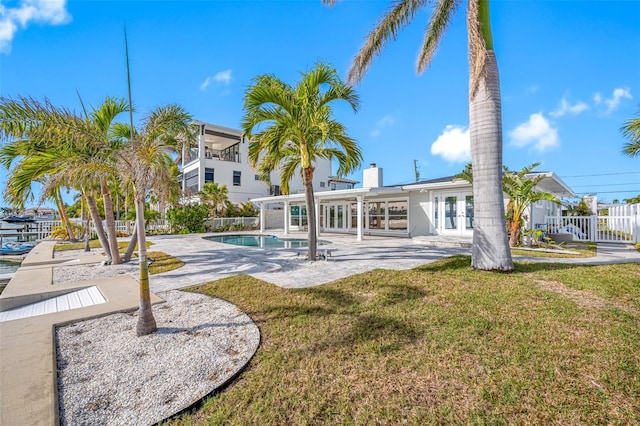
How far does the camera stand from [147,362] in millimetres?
3482

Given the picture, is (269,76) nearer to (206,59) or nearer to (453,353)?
(206,59)

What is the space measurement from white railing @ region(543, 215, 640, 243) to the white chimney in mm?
9147

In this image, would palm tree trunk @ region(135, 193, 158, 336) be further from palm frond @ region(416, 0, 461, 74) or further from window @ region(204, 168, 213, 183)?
window @ region(204, 168, 213, 183)

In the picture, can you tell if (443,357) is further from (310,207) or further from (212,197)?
(212,197)

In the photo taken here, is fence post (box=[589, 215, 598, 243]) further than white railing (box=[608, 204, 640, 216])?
Yes

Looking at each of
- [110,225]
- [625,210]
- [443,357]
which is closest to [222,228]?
[110,225]

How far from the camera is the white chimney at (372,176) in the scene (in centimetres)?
1866

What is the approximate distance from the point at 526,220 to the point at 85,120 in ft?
54.1

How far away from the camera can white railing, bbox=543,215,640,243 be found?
527 inches

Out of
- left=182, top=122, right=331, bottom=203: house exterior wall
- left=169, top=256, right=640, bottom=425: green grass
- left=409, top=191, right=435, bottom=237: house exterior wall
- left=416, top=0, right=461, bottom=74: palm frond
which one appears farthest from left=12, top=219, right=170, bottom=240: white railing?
left=416, top=0, right=461, bottom=74: palm frond

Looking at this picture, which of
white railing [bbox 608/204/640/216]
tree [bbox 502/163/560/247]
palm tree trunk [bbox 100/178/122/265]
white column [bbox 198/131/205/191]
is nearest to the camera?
palm tree trunk [bbox 100/178/122/265]

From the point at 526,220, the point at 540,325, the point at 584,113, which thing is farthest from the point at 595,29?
the point at 584,113

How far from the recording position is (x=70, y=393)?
292 cm

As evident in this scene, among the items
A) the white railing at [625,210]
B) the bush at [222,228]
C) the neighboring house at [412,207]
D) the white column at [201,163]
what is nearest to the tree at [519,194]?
the neighboring house at [412,207]
